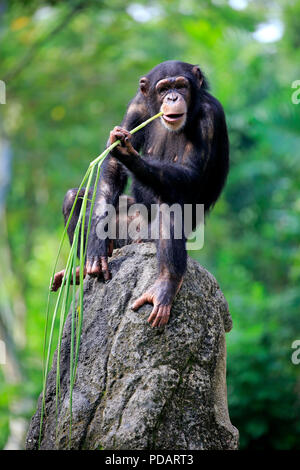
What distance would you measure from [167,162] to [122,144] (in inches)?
21.6

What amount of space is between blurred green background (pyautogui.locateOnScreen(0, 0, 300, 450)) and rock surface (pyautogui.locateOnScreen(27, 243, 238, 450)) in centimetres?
536

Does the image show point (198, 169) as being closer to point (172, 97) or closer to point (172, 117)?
point (172, 117)

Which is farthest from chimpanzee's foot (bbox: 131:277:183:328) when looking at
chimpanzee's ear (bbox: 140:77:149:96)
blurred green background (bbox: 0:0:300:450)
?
blurred green background (bbox: 0:0:300:450)

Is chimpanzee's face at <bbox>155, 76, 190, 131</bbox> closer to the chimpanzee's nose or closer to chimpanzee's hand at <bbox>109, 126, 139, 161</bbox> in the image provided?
the chimpanzee's nose

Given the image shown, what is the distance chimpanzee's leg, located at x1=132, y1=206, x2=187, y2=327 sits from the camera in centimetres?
373

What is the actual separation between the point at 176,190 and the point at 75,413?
4.86ft

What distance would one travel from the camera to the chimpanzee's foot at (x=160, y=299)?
372 cm

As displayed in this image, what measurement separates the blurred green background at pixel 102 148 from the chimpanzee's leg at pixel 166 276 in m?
5.56

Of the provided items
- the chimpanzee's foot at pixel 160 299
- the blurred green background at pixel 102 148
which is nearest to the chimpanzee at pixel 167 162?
the chimpanzee's foot at pixel 160 299

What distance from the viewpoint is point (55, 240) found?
1753 centimetres

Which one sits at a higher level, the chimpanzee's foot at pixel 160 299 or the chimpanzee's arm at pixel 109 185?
the chimpanzee's arm at pixel 109 185

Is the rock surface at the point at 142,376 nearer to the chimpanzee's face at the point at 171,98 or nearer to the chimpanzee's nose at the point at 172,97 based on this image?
the chimpanzee's face at the point at 171,98

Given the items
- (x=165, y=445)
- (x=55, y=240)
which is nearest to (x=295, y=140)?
(x=165, y=445)

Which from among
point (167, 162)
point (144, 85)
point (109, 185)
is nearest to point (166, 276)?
point (167, 162)
